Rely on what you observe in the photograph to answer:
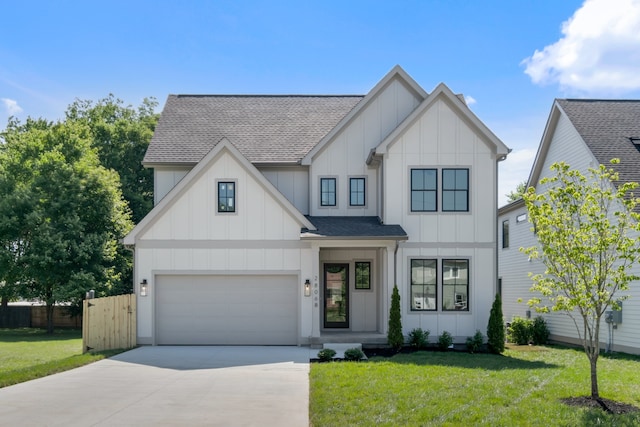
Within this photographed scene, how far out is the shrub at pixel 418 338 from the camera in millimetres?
16812

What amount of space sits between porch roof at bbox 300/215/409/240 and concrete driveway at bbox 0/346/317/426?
3.66 meters

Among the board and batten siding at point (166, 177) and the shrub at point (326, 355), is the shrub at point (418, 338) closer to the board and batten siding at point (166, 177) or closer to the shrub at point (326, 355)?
the shrub at point (326, 355)

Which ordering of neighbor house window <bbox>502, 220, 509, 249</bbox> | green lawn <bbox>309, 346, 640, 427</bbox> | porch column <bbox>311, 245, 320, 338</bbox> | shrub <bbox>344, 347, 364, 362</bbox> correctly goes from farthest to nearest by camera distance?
neighbor house window <bbox>502, 220, 509, 249</bbox> → porch column <bbox>311, 245, 320, 338</bbox> → shrub <bbox>344, 347, 364, 362</bbox> → green lawn <bbox>309, 346, 640, 427</bbox>

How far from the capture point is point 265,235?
17500 millimetres

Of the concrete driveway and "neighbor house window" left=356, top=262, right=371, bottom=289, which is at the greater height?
"neighbor house window" left=356, top=262, right=371, bottom=289

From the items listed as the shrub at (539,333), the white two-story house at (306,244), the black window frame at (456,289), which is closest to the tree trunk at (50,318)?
the white two-story house at (306,244)

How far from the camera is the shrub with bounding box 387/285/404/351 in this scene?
54.0 feet

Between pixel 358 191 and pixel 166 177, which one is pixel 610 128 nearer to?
pixel 358 191

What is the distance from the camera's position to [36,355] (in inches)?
651

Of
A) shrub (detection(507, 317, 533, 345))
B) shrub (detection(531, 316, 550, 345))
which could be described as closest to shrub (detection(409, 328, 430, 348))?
shrub (detection(507, 317, 533, 345))

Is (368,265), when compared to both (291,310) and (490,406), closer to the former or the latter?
(291,310)

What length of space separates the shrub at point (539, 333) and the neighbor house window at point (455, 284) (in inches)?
209

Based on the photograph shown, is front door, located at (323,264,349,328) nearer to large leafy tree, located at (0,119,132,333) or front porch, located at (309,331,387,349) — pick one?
front porch, located at (309,331,387,349)

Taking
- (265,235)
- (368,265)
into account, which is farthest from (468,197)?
(265,235)
